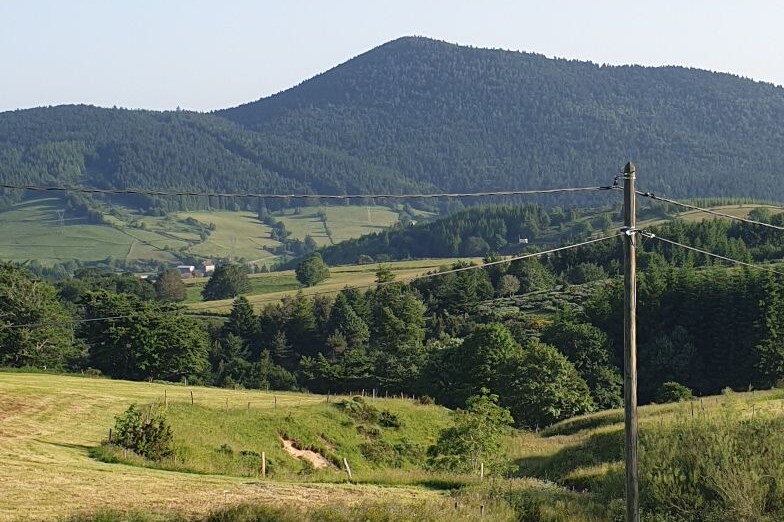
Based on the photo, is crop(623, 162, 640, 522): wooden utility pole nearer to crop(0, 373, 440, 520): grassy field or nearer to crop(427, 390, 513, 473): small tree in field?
crop(0, 373, 440, 520): grassy field

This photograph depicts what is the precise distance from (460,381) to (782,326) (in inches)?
1371

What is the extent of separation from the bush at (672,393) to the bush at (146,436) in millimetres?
54197

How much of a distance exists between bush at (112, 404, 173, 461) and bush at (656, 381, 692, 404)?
54197 millimetres

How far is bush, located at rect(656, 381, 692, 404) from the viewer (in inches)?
3361

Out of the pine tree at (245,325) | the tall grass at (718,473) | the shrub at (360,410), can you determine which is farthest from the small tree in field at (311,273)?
the tall grass at (718,473)

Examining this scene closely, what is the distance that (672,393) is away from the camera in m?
87.4

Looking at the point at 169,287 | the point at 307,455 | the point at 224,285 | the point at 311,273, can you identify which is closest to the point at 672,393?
the point at 307,455

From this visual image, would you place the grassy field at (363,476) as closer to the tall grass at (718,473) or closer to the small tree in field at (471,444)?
the tall grass at (718,473)

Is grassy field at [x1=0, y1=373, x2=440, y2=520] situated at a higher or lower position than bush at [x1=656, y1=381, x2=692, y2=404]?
higher

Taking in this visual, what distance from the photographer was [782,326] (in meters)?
102

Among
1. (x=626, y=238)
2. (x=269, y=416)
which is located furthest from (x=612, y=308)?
(x=626, y=238)

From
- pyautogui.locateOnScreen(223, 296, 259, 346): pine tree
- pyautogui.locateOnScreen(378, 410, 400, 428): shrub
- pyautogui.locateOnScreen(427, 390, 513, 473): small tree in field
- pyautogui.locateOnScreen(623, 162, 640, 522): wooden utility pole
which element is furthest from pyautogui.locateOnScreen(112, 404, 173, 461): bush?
pyautogui.locateOnScreen(223, 296, 259, 346): pine tree

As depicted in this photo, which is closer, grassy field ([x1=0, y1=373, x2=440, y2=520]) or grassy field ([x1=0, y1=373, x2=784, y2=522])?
grassy field ([x1=0, y1=373, x2=440, y2=520])

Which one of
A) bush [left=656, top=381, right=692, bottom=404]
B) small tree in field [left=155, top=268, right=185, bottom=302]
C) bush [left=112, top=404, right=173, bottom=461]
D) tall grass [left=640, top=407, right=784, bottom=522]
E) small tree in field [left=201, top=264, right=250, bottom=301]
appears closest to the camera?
tall grass [left=640, top=407, right=784, bottom=522]
